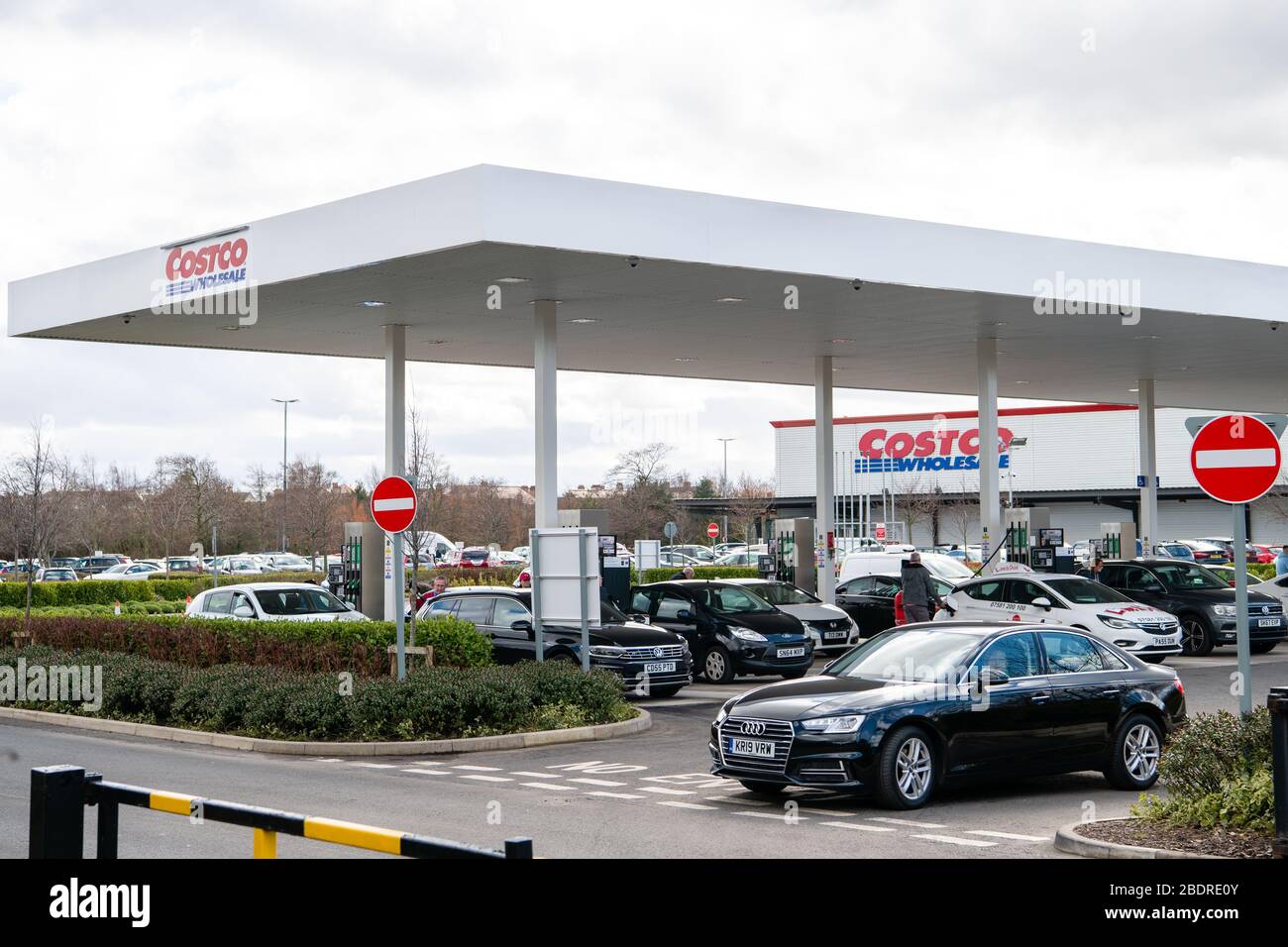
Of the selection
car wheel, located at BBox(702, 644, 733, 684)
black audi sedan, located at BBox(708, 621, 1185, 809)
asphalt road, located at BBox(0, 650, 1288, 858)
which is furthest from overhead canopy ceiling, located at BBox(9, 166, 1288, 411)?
black audi sedan, located at BBox(708, 621, 1185, 809)

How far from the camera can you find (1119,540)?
118 feet

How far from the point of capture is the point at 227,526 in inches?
2940

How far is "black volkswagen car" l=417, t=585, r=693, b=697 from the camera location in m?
20.1

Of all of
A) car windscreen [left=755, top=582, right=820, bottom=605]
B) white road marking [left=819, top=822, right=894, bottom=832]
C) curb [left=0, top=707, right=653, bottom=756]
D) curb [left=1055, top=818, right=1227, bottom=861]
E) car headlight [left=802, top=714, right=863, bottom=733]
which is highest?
car windscreen [left=755, top=582, right=820, bottom=605]

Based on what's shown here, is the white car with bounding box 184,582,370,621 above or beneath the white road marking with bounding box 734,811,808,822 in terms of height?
above

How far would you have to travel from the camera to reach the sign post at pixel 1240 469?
10250 millimetres

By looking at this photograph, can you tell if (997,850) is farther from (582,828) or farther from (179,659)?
(179,659)

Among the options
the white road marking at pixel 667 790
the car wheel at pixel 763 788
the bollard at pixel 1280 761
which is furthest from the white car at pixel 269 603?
the bollard at pixel 1280 761

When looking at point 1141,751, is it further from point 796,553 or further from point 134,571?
point 134,571

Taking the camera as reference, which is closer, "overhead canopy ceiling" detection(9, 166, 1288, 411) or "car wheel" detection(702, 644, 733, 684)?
"overhead canopy ceiling" detection(9, 166, 1288, 411)

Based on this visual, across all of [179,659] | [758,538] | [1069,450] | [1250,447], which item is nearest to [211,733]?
[179,659]

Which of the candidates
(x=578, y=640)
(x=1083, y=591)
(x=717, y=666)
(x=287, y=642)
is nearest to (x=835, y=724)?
(x=578, y=640)

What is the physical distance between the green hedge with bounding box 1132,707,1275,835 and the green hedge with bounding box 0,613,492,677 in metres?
10.2

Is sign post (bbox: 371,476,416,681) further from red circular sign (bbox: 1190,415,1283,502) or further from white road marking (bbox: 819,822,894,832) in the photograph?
red circular sign (bbox: 1190,415,1283,502)
